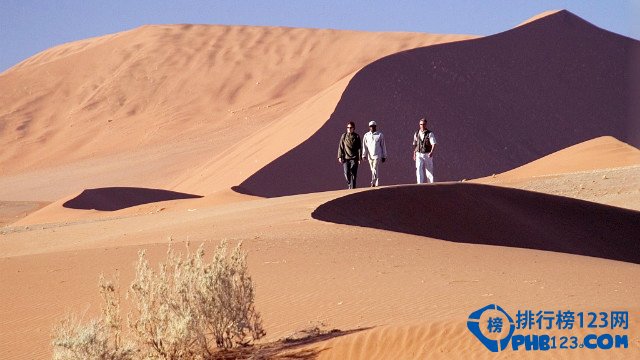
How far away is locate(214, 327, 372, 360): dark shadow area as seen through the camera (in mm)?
7781

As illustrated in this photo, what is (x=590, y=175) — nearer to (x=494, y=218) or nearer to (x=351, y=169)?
(x=494, y=218)

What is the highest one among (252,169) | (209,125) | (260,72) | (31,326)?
(260,72)

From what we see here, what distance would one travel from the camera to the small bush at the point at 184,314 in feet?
25.3

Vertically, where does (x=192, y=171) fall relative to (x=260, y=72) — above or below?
below

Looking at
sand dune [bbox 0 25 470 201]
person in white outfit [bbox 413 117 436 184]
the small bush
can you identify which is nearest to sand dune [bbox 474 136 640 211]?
person in white outfit [bbox 413 117 436 184]

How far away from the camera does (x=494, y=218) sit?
1741cm

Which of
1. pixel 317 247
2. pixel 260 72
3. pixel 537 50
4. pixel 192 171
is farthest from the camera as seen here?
pixel 260 72

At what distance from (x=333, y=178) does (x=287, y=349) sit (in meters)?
26.1

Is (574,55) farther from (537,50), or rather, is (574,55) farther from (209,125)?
(209,125)

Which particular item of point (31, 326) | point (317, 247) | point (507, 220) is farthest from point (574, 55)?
point (31, 326)

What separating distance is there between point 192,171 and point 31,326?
33.7 meters

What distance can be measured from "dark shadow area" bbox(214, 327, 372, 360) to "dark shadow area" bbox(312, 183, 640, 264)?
7144 millimetres

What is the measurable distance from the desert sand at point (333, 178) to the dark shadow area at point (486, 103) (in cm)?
10

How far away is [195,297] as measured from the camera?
7988 mm
